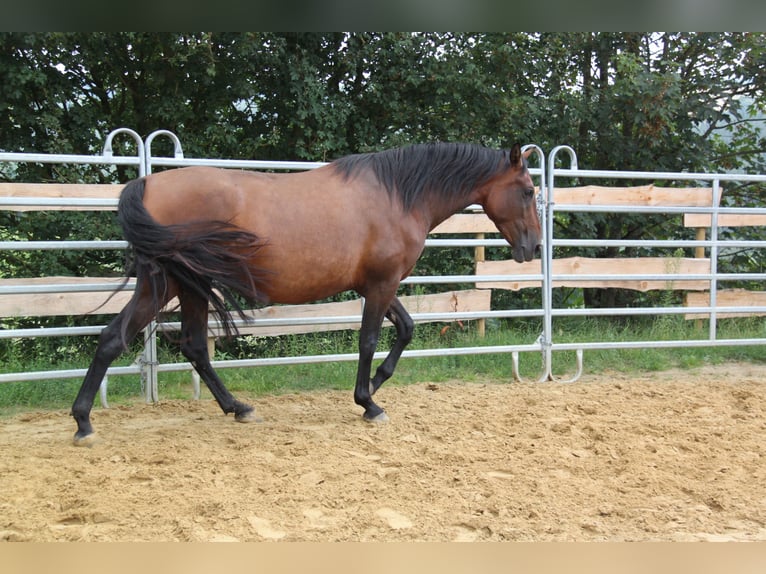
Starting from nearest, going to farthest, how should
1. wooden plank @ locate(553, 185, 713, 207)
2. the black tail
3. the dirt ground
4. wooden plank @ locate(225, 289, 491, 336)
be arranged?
the dirt ground
the black tail
wooden plank @ locate(225, 289, 491, 336)
wooden plank @ locate(553, 185, 713, 207)

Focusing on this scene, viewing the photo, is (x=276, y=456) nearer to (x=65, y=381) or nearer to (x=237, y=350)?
(x=65, y=381)

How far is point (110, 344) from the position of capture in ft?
11.4

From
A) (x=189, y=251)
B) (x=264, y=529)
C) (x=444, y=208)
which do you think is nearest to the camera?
(x=264, y=529)

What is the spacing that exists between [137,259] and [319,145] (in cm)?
389

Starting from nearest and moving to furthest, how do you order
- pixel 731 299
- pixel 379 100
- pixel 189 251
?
pixel 189 251
pixel 731 299
pixel 379 100

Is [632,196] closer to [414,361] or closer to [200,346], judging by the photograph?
[414,361]

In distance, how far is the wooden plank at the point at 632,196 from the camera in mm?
5820

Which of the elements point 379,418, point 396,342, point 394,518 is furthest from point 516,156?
point 394,518

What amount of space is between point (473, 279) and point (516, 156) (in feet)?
4.77

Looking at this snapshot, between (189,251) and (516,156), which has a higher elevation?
(516,156)

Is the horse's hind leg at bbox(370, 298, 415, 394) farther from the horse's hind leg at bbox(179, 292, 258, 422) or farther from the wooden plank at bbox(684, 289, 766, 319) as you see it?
the wooden plank at bbox(684, 289, 766, 319)

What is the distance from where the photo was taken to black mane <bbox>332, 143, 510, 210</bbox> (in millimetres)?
4160

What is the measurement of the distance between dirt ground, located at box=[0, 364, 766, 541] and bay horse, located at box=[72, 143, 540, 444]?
1.30ft

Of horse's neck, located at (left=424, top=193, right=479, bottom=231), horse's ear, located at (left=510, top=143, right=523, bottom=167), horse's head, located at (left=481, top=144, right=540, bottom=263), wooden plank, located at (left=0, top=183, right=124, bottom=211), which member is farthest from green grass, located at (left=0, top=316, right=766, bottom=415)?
horse's ear, located at (left=510, top=143, right=523, bottom=167)
